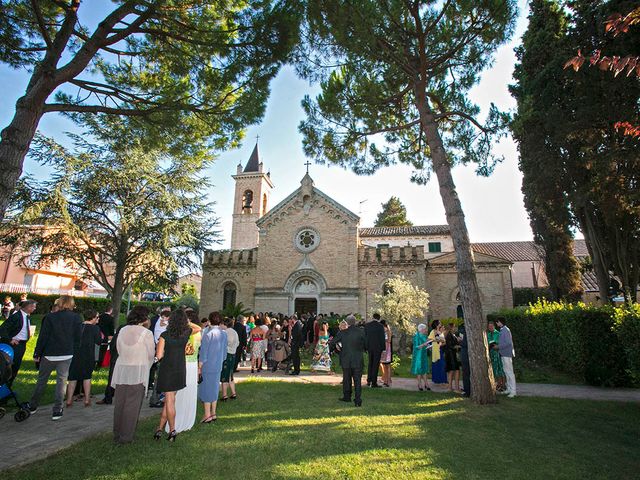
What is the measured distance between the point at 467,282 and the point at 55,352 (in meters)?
7.74

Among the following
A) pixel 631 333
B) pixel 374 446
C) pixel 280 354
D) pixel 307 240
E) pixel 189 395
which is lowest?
pixel 374 446

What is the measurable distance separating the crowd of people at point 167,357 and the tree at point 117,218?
10194 millimetres

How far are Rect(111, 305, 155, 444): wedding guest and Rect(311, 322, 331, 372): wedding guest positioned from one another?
25.1ft

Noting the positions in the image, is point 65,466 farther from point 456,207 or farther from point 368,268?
point 368,268

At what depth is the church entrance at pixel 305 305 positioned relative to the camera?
2331cm

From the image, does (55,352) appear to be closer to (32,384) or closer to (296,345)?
(32,384)

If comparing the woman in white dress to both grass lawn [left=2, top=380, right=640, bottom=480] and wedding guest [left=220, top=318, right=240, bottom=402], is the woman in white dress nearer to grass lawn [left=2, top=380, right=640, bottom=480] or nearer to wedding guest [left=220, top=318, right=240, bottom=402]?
grass lawn [left=2, top=380, right=640, bottom=480]

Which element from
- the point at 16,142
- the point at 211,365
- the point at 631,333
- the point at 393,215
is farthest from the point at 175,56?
the point at 393,215

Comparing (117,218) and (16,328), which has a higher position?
(117,218)

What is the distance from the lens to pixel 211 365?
5.86 m

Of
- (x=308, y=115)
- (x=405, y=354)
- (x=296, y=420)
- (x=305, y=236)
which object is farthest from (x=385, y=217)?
(x=296, y=420)

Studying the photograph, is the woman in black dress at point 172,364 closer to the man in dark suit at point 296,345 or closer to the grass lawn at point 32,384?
the grass lawn at point 32,384

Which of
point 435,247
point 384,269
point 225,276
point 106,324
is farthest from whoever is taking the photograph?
point 435,247

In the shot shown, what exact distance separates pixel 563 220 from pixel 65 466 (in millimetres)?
18432
